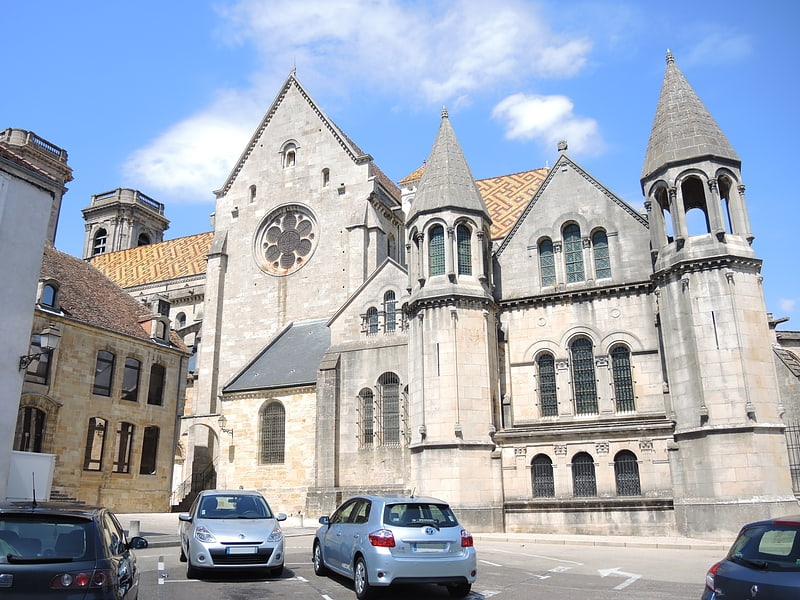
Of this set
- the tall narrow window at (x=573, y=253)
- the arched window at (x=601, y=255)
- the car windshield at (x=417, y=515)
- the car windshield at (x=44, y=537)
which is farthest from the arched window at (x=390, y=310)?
the car windshield at (x=44, y=537)

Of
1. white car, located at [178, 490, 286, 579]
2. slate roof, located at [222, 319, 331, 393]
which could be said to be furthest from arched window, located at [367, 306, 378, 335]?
white car, located at [178, 490, 286, 579]

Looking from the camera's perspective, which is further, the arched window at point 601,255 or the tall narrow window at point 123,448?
the tall narrow window at point 123,448

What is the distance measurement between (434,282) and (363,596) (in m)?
15.8

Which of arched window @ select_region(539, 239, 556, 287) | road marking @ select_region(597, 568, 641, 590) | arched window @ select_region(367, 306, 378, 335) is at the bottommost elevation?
road marking @ select_region(597, 568, 641, 590)

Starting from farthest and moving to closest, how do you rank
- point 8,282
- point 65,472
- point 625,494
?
point 65,472, point 625,494, point 8,282

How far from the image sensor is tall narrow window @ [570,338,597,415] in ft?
76.1

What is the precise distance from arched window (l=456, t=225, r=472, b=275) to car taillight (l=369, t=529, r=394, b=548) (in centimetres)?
1565

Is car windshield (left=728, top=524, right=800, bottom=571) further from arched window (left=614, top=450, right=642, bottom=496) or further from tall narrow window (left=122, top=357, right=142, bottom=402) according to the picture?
tall narrow window (left=122, top=357, right=142, bottom=402)

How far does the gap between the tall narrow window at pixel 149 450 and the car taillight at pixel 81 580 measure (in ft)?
83.9

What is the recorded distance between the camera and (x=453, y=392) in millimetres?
22406

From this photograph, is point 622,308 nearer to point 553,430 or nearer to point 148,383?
point 553,430

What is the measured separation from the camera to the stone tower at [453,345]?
21.9 meters

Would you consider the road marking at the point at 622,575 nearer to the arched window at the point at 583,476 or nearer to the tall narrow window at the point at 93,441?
the arched window at the point at 583,476

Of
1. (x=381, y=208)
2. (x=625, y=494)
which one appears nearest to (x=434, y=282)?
(x=625, y=494)
